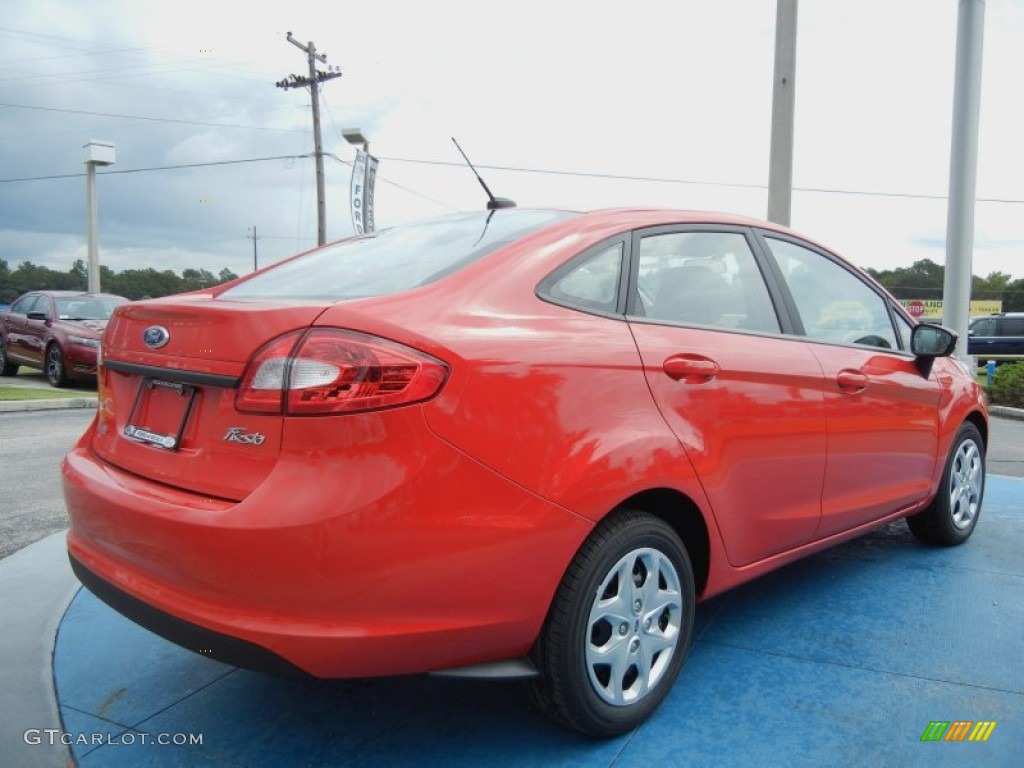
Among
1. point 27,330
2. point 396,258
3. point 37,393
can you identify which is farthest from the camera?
point 27,330

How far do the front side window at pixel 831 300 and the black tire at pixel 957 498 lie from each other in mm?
857

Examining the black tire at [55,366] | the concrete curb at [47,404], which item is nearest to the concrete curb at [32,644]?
the concrete curb at [47,404]

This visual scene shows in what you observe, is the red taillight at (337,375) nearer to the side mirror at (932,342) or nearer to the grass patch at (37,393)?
the side mirror at (932,342)

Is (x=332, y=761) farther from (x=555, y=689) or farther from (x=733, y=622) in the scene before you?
(x=733, y=622)

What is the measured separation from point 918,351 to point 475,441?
268cm

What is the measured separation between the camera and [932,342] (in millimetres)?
3752

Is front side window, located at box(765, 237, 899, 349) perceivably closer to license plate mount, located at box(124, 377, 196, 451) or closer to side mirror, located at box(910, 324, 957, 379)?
side mirror, located at box(910, 324, 957, 379)

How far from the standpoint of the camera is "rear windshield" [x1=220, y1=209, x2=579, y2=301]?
2355mm

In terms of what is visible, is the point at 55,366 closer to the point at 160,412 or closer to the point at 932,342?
the point at 160,412

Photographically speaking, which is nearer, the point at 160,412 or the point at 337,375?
the point at 337,375

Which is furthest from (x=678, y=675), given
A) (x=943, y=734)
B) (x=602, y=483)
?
(x=602, y=483)

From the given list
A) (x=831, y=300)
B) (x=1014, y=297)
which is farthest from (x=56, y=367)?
(x=1014, y=297)

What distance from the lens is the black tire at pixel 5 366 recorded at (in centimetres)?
1548

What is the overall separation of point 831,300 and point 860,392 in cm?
46
